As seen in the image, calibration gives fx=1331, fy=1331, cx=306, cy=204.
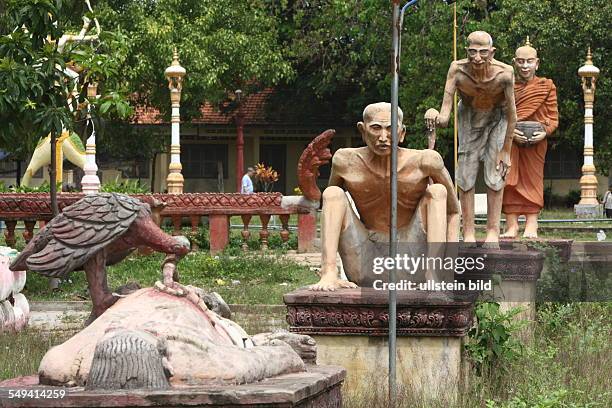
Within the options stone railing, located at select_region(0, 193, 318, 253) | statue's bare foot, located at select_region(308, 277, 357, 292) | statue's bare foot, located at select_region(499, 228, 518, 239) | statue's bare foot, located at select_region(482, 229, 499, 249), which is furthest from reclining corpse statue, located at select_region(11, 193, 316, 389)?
stone railing, located at select_region(0, 193, 318, 253)

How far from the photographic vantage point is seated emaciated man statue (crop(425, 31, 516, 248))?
11344mm

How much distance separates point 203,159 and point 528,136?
111 ft

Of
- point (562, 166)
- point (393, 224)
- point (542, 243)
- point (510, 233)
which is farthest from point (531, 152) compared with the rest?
point (562, 166)

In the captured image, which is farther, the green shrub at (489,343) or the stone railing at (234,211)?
the stone railing at (234,211)

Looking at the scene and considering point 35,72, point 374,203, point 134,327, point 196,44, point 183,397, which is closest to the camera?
point 183,397

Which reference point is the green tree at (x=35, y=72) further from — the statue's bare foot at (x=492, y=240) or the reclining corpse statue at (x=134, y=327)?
the reclining corpse statue at (x=134, y=327)

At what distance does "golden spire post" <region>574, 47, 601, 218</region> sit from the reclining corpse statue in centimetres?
2749

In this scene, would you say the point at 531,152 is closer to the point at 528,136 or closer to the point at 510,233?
the point at 528,136

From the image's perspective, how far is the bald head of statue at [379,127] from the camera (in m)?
7.52

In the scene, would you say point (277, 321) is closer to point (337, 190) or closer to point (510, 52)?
point (337, 190)

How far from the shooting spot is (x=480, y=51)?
11180 mm

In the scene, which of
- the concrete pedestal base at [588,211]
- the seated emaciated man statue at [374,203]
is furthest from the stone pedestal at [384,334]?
the concrete pedestal base at [588,211]

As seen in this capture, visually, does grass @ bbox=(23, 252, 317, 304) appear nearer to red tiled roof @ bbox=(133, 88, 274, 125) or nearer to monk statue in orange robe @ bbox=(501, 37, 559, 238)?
monk statue in orange robe @ bbox=(501, 37, 559, 238)

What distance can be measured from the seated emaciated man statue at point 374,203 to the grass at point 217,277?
652 cm
